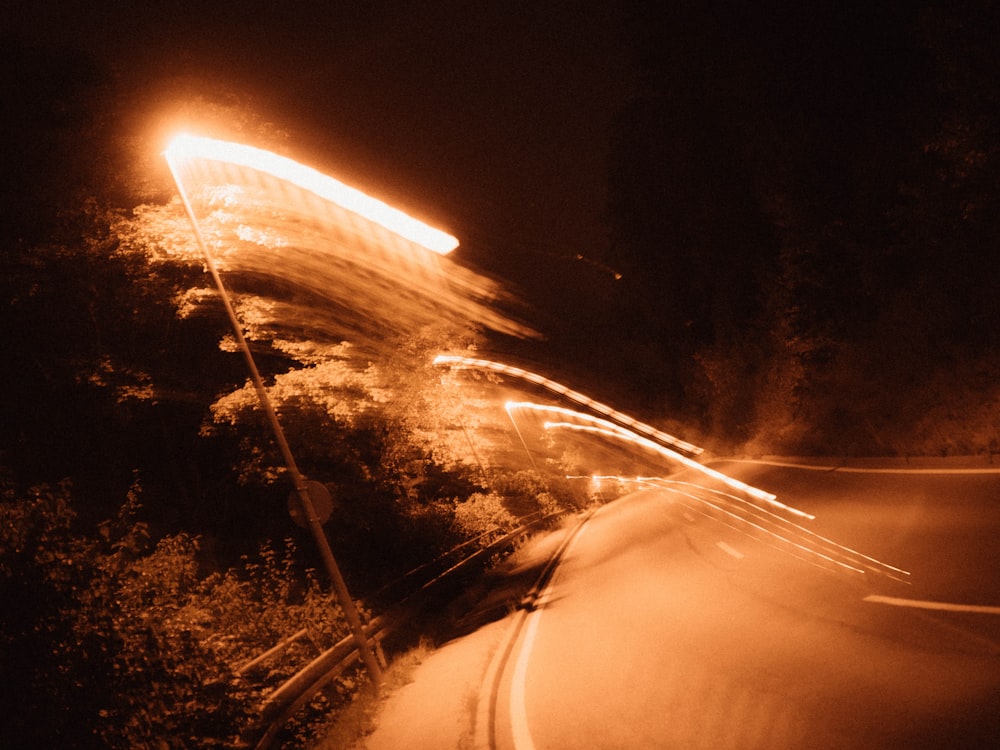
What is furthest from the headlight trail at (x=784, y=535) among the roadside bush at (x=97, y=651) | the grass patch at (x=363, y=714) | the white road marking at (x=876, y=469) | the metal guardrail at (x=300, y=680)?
the roadside bush at (x=97, y=651)

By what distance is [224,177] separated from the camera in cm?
1731

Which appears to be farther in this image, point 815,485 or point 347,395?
point 347,395

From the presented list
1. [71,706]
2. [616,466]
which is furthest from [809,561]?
[616,466]

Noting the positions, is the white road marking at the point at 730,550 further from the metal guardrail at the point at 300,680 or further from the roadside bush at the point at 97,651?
the roadside bush at the point at 97,651

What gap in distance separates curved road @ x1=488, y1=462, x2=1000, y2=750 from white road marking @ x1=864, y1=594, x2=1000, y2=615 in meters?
0.03

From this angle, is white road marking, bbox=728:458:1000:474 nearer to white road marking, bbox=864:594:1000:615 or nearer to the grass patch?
white road marking, bbox=864:594:1000:615

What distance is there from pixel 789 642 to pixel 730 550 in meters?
6.16

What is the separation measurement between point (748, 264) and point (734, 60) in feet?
37.6

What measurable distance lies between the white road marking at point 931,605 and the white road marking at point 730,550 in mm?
4361

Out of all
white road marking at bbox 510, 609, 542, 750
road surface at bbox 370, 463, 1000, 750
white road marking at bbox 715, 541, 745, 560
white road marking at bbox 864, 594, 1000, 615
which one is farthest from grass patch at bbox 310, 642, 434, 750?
white road marking at bbox 864, 594, 1000, 615

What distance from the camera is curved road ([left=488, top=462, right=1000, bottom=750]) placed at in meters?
5.78

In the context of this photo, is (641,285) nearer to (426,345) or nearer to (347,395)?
(426,345)

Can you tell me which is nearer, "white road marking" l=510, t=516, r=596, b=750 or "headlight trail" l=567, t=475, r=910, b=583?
"white road marking" l=510, t=516, r=596, b=750

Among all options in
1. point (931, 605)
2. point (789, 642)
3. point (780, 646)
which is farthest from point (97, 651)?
point (931, 605)
